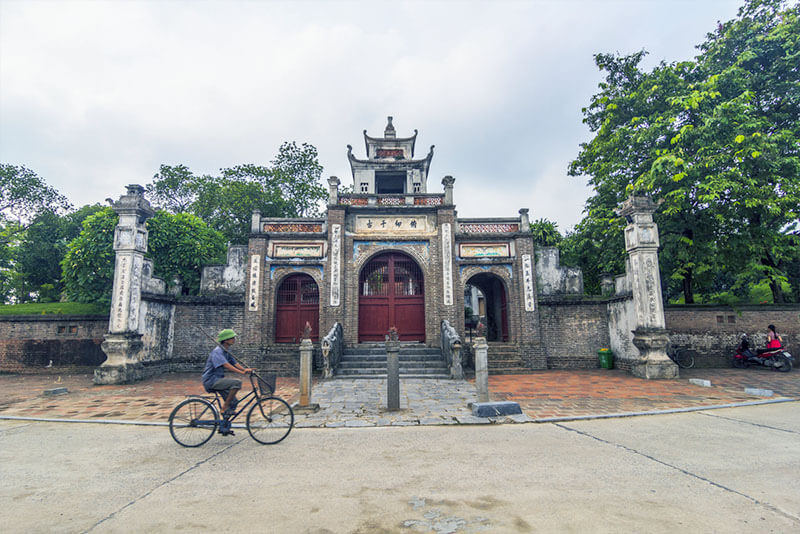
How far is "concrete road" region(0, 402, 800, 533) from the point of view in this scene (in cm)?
294

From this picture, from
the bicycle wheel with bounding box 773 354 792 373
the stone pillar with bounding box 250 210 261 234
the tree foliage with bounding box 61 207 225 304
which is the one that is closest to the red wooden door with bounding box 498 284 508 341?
the bicycle wheel with bounding box 773 354 792 373

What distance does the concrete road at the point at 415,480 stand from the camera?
2.94m

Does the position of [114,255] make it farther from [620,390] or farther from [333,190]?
[620,390]

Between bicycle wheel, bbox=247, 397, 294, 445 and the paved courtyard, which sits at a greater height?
bicycle wheel, bbox=247, 397, 294, 445

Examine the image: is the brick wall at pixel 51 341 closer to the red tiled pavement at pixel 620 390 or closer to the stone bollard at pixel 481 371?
the stone bollard at pixel 481 371

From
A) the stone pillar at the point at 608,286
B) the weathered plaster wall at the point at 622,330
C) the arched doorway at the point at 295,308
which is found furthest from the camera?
the arched doorway at the point at 295,308

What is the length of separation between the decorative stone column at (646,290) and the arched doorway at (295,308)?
10118mm

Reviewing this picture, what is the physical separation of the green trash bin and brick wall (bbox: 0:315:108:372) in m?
16.3

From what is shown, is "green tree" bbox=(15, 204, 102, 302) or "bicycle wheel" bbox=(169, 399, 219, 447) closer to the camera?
"bicycle wheel" bbox=(169, 399, 219, 447)

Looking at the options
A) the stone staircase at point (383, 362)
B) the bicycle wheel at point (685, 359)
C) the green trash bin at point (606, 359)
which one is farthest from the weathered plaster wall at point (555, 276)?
the stone staircase at point (383, 362)

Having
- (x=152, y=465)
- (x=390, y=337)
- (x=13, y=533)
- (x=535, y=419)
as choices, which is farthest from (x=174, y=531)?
(x=390, y=337)

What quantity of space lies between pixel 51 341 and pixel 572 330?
1741cm

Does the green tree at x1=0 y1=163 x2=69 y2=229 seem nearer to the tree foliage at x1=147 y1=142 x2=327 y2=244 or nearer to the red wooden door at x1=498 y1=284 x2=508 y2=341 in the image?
the tree foliage at x1=147 y1=142 x2=327 y2=244

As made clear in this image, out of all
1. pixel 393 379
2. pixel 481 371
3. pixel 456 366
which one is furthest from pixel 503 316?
pixel 393 379
